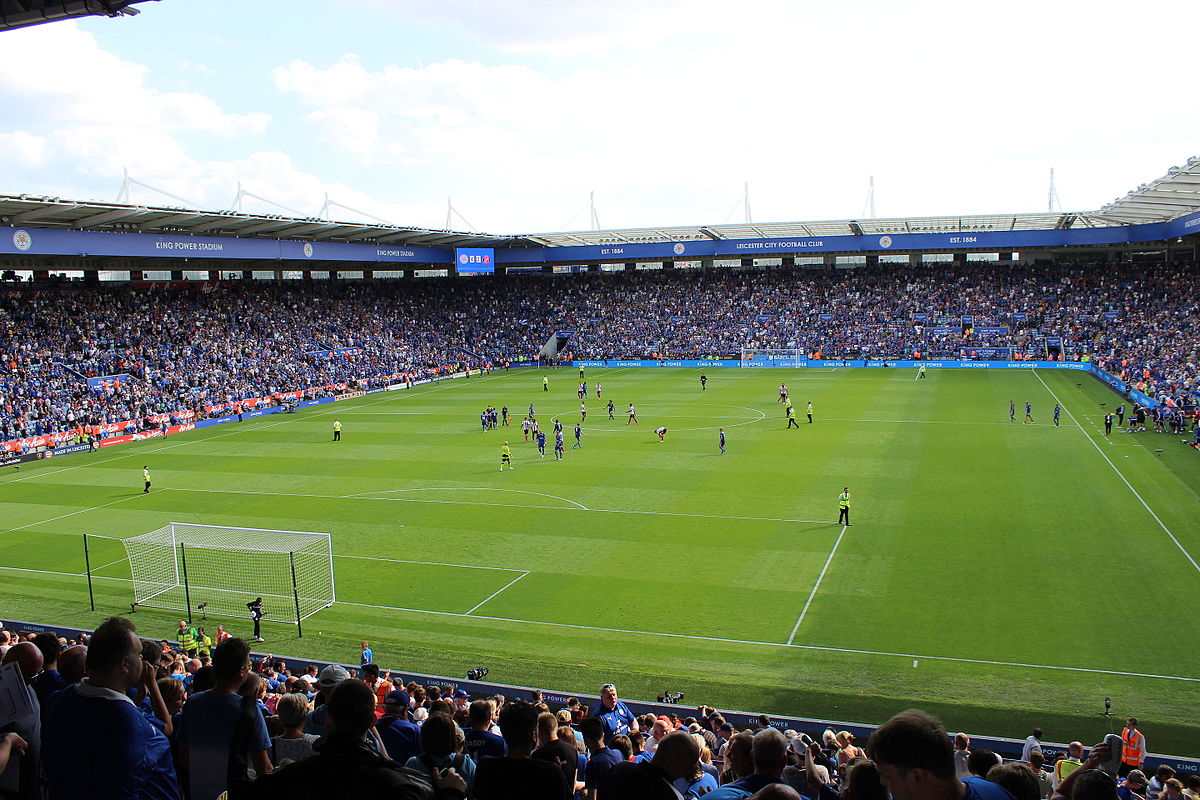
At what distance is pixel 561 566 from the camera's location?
2400 cm

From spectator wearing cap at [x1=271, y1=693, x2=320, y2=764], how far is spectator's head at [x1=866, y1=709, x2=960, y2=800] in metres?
4.01

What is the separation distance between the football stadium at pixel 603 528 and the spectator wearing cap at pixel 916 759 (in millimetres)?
18

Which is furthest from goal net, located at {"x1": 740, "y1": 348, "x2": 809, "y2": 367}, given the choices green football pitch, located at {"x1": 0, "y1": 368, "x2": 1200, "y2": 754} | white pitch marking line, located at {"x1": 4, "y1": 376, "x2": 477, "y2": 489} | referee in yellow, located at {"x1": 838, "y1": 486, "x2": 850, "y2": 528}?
referee in yellow, located at {"x1": 838, "y1": 486, "x2": 850, "y2": 528}

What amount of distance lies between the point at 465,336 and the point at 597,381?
2452 centimetres

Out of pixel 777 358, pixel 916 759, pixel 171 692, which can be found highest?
pixel 916 759

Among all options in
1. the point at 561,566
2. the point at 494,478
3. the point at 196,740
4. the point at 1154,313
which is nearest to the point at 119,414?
the point at 494,478

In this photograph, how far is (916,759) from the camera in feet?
12.3

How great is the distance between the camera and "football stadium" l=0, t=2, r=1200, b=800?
6.02 metres

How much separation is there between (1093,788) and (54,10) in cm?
1458

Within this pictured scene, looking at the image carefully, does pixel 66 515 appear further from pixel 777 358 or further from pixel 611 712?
pixel 777 358

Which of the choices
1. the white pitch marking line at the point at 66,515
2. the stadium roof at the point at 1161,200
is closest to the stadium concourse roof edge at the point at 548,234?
the stadium roof at the point at 1161,200

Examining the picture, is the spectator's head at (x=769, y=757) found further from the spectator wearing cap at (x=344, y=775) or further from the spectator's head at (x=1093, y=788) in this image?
the spectator wearing cap at (x=344, y=775)

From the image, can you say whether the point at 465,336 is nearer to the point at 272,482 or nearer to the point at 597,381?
the point at 597,381

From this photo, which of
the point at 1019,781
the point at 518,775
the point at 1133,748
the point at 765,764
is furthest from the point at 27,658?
the point at 1133,748
